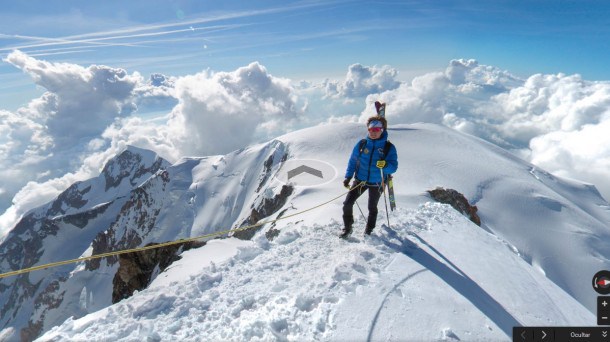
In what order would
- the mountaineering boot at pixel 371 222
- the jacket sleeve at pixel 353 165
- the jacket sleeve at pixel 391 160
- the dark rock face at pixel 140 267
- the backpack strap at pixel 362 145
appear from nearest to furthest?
the jacket sleeve at pixel 391 160, the mountaineering boot at pixel 371 222, the backpack strap at pixel 362 145, the jacket sleeve at pixel 353 165, the dark rock face at pixel 140 267

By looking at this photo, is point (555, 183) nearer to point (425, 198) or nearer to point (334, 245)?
point (425, 198)

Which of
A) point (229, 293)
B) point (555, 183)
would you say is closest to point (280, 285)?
point (229, 293)

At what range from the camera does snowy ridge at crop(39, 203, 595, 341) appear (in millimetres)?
5020

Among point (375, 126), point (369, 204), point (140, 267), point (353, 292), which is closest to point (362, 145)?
point (375, 126)

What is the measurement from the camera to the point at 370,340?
4648 millimetres

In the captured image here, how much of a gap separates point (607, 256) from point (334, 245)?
1666 inches

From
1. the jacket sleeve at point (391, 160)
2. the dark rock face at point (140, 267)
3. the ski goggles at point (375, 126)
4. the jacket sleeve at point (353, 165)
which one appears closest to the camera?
the ski goggles at point (375, 126)

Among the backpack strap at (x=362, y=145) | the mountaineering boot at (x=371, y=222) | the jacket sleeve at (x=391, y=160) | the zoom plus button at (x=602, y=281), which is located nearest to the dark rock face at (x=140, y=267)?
the mountaineering boot at (x=371, y=222)

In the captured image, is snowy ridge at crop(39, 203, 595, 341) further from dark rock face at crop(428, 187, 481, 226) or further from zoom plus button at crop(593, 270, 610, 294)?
dark rock face at crop(428, 187, 481, 226)

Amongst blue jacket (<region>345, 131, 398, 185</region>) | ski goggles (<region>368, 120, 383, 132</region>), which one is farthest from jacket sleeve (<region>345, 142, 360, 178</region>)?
ski goggles (<region>368, 120, 383, 132</region>)

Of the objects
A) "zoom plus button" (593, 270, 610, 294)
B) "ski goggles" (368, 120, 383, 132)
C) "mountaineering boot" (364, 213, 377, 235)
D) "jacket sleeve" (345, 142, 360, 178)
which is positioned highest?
"ski goggles" (368, 120, 383, 132)

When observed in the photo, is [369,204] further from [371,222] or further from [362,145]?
[362,145]

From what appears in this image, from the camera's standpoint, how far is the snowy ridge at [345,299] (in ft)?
16.5

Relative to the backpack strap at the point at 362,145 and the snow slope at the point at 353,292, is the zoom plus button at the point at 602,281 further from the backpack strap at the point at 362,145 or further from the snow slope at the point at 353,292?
the backpack strap at the point at 362,145
